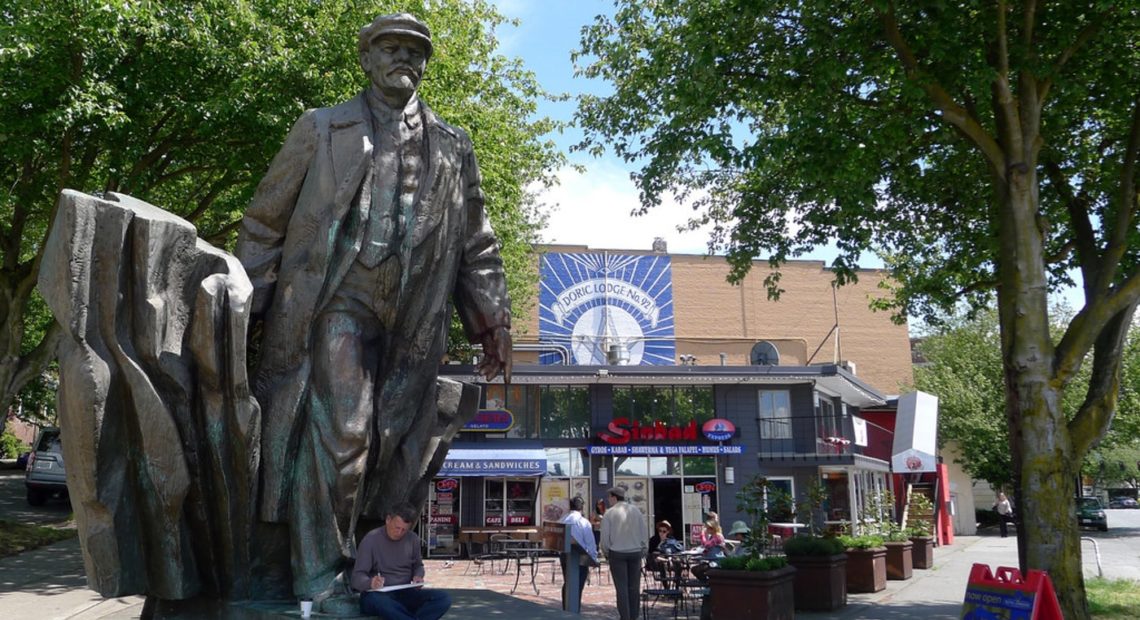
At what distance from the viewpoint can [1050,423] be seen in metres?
9.96

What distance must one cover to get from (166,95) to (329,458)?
10.6 metres

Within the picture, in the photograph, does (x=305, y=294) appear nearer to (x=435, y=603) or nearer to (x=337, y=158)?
(x=337, y=158)

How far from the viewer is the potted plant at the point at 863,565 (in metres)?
15.1

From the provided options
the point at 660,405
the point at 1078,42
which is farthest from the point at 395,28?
the point at 660,405

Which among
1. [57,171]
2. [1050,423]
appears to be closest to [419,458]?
[1050,423]

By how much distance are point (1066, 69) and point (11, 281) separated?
50.5 ft

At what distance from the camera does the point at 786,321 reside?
39.0 meters

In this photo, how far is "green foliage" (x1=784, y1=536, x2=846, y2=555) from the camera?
1295 cm

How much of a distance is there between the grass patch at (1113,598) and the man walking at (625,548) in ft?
18.5

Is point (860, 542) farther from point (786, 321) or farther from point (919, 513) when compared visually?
point (786, 321)

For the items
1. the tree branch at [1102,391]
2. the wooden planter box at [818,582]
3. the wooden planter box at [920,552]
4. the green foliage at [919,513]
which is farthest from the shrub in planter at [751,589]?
the green foliage at [919,513]

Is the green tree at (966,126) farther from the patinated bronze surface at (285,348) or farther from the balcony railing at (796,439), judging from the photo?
the balcony railing at (796,439)

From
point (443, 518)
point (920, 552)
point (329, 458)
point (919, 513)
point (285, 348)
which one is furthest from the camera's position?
point (443, 518)

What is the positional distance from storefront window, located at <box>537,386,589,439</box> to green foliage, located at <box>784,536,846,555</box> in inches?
570
